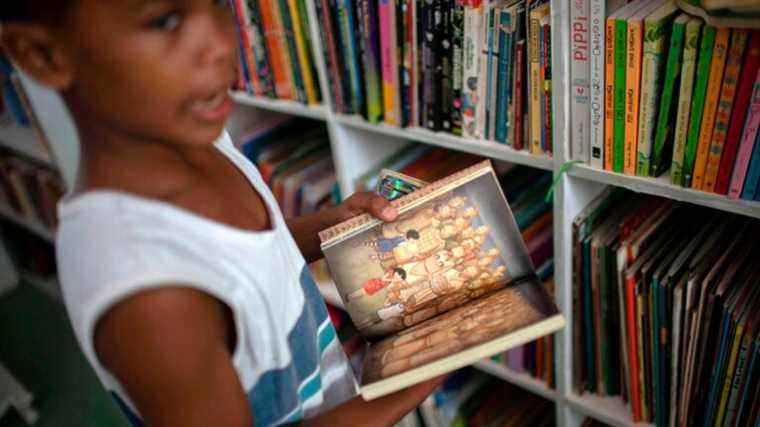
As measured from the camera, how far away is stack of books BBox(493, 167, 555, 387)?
1.32 metres

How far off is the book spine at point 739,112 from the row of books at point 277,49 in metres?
0.79

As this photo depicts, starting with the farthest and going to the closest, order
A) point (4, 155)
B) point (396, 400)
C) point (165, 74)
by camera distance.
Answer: point (4, 155) → point (396, 400) → point (165, 74)

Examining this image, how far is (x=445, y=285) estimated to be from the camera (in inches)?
34.9

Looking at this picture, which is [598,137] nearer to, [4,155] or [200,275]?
[200,275]

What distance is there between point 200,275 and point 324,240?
0.29 metres

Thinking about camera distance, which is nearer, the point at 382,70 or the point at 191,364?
the point at 191,364

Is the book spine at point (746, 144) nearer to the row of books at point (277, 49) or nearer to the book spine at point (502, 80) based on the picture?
the book spine at point (502, 80)

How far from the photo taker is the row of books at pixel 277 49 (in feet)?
4.39

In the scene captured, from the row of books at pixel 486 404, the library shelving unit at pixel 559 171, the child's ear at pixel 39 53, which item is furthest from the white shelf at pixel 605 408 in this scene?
the child's ear at pixel 39 53

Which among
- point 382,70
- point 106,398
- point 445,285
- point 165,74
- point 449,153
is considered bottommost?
point 106,398

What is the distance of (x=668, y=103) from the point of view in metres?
0.93

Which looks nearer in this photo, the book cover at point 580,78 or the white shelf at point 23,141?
the book cover at point 580,78

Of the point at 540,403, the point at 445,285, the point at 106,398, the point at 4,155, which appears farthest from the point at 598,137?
the point at 4,155

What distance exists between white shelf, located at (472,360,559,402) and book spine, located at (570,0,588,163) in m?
0.56
